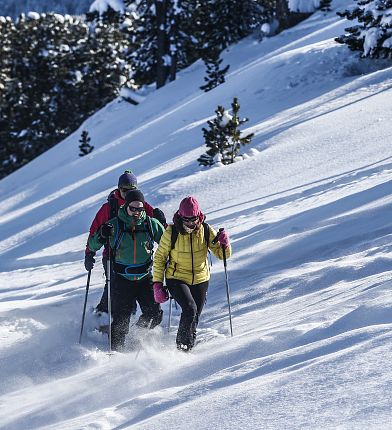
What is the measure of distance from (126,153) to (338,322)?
1799cm

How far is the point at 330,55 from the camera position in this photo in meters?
23.4

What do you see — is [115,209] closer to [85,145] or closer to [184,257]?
[184,257]

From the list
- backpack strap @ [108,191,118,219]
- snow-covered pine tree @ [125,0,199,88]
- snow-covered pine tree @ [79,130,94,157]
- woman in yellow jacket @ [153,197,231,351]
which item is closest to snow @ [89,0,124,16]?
snow-covered pine tree @ [125,0,199,88]

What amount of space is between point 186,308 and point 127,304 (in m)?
0.90

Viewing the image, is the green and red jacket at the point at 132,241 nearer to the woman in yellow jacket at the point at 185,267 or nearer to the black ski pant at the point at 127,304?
the black ski pant at the point at 127,304

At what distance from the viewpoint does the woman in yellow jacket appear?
6.79 metres

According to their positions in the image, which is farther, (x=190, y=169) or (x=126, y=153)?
(x=126, y=153)

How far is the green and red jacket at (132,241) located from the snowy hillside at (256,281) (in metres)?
0.86

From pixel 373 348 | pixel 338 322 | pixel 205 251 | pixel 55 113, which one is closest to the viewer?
pixel 373 348

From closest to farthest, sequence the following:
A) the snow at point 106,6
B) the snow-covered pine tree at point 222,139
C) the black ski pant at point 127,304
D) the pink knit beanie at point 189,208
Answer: the pink knit beanie at point 189,208, the black ski pant at point 127,304, the snow-covered pine tree at point 222,139, the snow at point 106,6

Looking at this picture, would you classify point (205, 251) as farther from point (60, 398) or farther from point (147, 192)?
point (147, 192)

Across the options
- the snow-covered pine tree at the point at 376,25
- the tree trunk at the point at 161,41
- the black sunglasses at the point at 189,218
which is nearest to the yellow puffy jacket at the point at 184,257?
the black sunglasses at the point at 189,218

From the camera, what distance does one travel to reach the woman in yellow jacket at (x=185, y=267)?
22.3 feet

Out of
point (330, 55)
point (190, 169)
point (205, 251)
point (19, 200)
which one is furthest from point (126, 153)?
point (205, 251)
